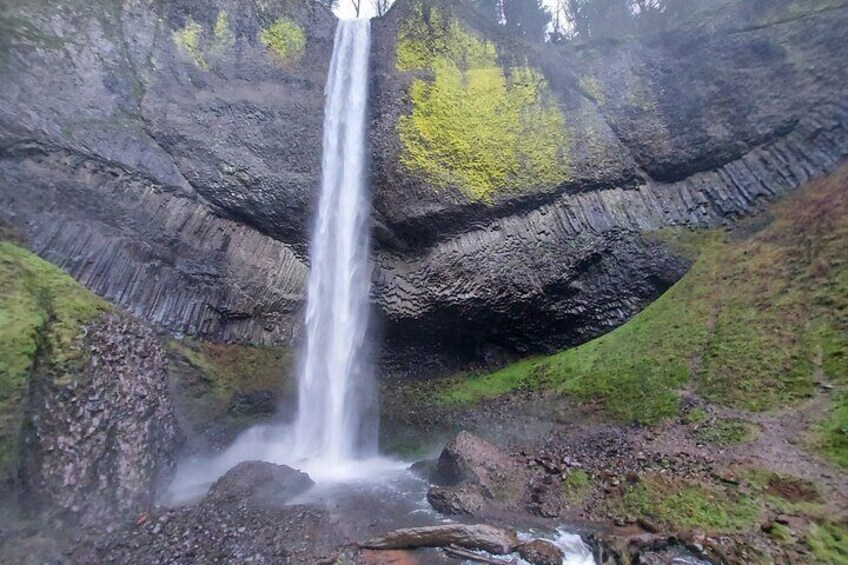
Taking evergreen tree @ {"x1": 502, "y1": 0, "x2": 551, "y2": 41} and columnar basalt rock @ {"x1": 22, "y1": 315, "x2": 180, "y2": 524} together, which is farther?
evergreen tree @ {"x1": 502, "y1": 0, "x2": 551, "y2": 41}

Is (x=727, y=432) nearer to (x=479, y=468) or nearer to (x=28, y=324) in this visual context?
→ (x=479, y=468)

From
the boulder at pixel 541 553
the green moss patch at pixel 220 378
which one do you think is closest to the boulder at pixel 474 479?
the boulder at pixel 541 553

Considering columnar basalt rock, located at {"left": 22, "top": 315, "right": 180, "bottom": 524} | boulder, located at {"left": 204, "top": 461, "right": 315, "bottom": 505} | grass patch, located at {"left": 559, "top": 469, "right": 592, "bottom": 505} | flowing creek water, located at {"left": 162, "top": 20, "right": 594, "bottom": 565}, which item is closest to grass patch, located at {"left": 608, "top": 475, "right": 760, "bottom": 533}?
grass patch, located at {"left": 559, "top": 469, "right": 592, "bottom": 505}

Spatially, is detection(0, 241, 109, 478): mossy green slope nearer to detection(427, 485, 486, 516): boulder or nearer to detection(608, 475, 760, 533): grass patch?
detection(427, 485, 486, 516): boulder

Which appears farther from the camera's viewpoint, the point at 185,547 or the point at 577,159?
the point at 577,159

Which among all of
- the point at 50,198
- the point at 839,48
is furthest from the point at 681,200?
the point at 50,198

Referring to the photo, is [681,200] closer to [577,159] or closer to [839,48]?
[577,159]

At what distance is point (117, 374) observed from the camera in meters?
8.92

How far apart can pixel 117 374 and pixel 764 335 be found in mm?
12807

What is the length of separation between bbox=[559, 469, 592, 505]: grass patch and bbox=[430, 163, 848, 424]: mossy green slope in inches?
97.5

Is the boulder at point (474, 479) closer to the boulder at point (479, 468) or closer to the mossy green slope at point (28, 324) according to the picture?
the boulder at point (479, 468)

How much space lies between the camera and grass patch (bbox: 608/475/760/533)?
6.80 m

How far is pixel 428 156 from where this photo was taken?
15.5m

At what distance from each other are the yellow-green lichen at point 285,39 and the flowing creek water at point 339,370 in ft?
4.41
